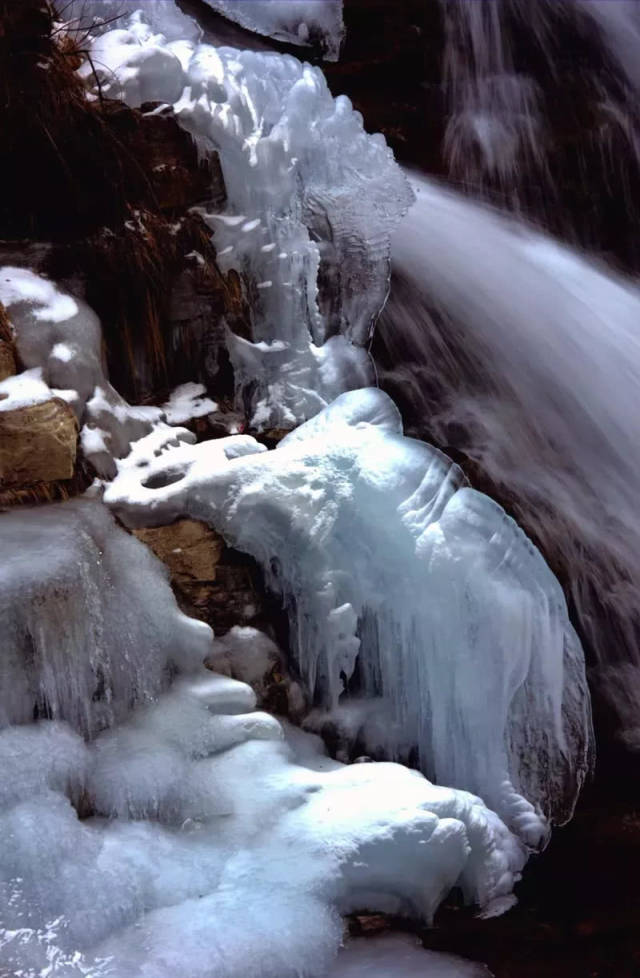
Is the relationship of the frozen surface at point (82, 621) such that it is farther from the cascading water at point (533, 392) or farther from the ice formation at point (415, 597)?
the cascading water at point (533, 392)

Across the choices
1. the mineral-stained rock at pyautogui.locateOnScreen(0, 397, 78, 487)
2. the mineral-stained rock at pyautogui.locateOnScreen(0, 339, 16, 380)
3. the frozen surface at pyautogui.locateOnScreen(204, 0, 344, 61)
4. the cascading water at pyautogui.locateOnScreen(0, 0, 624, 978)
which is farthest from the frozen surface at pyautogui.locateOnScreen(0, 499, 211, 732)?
the frozen surface at pyautogui.locateOnScreen(204, 0, 344, 61)

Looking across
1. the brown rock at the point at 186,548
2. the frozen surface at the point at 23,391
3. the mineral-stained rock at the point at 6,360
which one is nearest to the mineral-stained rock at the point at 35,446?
the frozen surface at the point at 23,391

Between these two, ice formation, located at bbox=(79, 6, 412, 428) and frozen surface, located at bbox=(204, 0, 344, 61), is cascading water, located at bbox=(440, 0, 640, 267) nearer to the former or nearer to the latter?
frozen surface, located at bbox=(204, 0, 344, 61)

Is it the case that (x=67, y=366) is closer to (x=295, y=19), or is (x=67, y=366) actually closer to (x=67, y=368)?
(x=67, y=368)

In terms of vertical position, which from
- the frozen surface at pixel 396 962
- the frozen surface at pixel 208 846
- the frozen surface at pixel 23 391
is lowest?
the frozen surface at pixel 396 962

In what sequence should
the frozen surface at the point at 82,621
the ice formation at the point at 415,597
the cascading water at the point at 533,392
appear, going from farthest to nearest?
1. the cascading water at the point at 533,392
2. the ice formation at the point at 415,597
3. the frozen surface at the point at 82,621

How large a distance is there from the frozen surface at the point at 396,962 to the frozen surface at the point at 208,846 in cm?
6

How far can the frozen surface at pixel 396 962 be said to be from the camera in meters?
2.64

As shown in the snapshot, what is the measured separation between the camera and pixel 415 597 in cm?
355

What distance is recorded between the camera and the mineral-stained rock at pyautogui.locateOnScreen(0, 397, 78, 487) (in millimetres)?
3352

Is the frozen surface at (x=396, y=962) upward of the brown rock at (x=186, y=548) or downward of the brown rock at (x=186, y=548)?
downward

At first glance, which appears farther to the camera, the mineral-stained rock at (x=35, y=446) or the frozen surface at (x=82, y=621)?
the mineral-stained rock at (x=35, y=446)

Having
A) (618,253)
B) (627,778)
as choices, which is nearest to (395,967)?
(627,778)

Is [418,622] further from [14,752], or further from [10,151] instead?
[10,151]
